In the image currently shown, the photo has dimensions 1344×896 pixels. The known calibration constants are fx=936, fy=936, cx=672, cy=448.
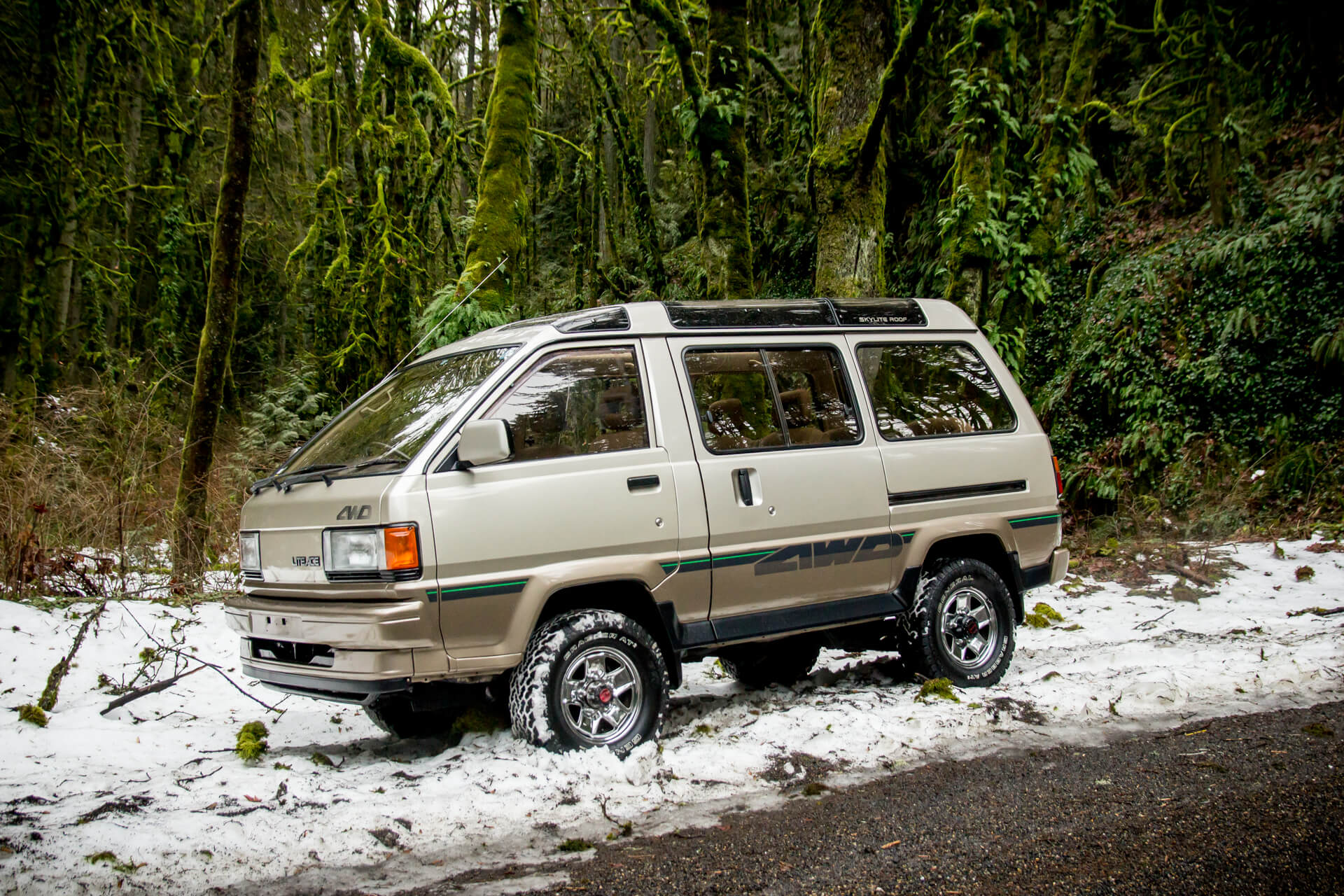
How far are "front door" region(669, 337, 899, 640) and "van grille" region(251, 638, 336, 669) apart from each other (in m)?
1.87

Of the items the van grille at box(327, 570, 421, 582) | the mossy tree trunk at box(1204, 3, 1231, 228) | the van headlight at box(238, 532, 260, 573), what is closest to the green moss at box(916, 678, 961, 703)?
the van grille at box(327, 570, 421, 582)

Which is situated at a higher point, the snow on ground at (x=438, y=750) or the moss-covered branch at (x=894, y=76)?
the moss-covered branch at (x=894, y=76)

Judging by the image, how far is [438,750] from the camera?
15.6ft

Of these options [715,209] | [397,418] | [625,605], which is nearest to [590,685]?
[625,605]

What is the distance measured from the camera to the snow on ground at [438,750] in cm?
341

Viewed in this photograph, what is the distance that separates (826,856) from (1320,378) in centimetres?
1197

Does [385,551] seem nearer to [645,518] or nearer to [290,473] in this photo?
[290,473]

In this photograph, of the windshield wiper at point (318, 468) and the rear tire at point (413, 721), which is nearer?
the windshield wiper at point (318, 468)

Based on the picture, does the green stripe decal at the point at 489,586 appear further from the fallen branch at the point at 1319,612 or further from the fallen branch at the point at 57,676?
the fallen branch at the point at 1319,612

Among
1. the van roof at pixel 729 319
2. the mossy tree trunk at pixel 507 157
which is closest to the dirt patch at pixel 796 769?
the van roof at pixel 729 319

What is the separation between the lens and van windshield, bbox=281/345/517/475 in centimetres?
440

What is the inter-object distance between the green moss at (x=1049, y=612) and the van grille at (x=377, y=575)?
5.35 metres

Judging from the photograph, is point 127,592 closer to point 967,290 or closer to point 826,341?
point 826,341

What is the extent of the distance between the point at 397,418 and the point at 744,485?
1.82 m
